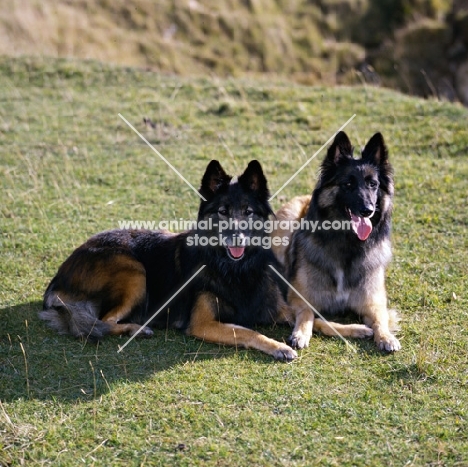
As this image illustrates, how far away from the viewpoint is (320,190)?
6672 millimetres

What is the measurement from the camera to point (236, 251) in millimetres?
6258

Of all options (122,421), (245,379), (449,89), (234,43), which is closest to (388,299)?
(245,379)

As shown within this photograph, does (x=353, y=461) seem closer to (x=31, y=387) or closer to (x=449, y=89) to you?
(x=31, y=387)

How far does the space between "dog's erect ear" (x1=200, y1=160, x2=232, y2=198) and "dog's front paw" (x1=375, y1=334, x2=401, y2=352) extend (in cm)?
208

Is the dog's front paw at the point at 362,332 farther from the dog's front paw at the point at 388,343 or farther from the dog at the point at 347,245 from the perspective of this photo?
the dog's front paw at the point at 388,343

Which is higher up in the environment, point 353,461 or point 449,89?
point 449,89

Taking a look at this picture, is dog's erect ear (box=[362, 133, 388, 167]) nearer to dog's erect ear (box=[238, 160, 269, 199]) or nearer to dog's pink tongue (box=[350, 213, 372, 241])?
dog's pink tongue (box=[350, 213, 372, 241])

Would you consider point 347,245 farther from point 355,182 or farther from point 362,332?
point 362,332

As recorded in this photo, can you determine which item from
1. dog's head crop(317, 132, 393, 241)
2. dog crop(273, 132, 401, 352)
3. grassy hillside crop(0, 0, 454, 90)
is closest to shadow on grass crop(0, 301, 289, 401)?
dog crop(273, 132, 401, 352)

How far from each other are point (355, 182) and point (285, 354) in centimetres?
184

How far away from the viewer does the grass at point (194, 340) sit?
181 inches

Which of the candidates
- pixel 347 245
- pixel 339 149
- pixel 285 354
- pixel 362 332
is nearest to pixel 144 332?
pixel 285 354

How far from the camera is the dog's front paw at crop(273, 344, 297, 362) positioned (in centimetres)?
578

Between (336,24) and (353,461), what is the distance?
2166 centimetres
